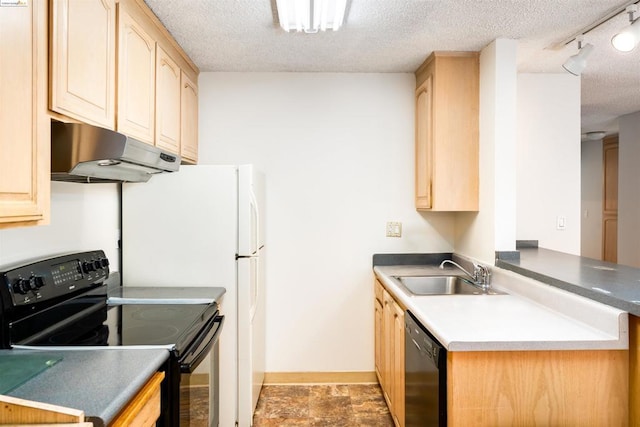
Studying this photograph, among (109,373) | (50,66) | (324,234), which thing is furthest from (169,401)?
(324,234)

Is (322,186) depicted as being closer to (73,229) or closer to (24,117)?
(73,229)

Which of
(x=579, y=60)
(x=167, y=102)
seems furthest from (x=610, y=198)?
(x=167, y=102)

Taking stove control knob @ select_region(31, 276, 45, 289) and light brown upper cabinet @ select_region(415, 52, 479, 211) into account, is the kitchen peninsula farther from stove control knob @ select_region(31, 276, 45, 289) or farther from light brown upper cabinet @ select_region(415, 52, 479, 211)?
stove control knob @ select_region(31, 276, 45, 289)

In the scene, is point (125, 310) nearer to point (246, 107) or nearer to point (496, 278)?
point (246, 107)

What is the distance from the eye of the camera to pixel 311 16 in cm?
213

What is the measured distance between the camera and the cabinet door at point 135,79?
6.01 ft

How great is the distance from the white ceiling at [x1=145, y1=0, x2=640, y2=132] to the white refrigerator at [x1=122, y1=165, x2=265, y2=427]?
0.81 metres

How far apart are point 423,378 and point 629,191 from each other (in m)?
4.01

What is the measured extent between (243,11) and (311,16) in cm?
36

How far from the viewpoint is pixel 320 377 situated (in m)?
3.14

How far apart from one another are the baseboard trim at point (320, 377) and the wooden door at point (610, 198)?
14.3 feet

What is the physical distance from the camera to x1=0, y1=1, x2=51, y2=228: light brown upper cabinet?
113 centimetres

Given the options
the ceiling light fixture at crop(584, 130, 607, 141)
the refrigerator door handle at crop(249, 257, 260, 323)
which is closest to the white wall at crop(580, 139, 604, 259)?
the ceiling light fixture at crop(584, 130, 607, 141)

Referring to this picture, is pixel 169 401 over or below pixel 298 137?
below
